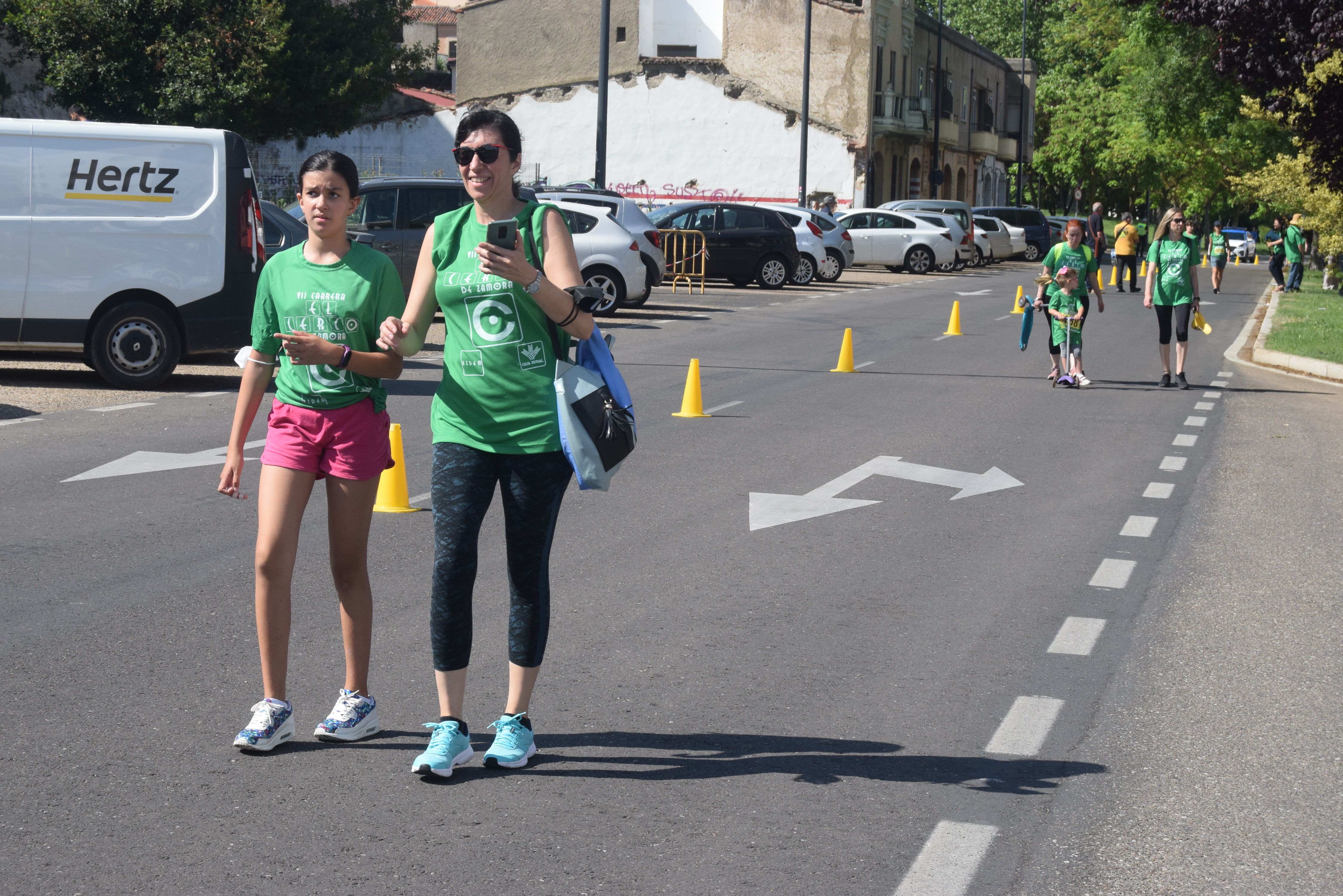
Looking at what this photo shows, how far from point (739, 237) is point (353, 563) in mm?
27932

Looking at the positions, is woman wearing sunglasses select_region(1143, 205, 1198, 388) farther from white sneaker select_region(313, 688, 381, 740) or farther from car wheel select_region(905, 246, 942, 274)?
car wheel select_region(905, 246, 942, 274)

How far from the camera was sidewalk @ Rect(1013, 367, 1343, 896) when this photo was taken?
413 centimetres

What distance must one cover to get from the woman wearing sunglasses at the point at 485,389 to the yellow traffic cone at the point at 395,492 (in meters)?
4.04

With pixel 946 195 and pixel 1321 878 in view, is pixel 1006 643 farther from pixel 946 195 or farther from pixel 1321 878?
pixel 946 195

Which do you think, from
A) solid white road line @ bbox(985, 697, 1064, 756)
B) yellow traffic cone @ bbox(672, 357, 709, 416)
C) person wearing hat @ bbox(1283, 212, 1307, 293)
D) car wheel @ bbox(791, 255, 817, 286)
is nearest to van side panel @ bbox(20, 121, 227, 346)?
yellow traffic cone @ bbox(672, 357, 709, 416)

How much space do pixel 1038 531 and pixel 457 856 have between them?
17.5ft

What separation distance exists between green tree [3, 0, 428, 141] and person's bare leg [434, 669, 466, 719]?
3522 cm

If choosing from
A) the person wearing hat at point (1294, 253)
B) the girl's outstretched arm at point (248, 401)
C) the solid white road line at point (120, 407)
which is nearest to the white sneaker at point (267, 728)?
the girl's outstretched arm at point (248, 401)

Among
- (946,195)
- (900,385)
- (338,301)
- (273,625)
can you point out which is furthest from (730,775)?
(946,195)

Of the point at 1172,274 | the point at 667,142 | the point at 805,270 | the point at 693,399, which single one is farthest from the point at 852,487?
the point at 667,142

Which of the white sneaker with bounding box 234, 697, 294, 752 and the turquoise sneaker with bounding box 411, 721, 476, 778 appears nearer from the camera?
the turquoise sneaker with bounding box 411, 721, 476, 778

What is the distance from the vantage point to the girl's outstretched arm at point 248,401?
4.91 meters

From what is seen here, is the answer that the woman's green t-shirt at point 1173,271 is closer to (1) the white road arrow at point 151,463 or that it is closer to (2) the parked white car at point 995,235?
(1) the white road arrow at point 151,463

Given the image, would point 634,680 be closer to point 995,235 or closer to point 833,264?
point 833,264
